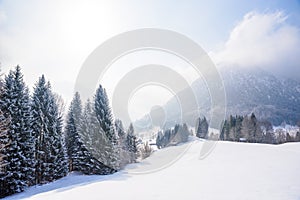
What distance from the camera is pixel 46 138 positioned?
1903 cm

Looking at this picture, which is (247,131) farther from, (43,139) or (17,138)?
(17,138)

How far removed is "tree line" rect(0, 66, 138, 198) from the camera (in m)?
14.4

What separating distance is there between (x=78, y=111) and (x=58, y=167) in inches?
434

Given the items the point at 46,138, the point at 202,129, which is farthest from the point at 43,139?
the point at 202,129

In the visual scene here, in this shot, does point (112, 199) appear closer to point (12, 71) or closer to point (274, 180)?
point (274, 180)

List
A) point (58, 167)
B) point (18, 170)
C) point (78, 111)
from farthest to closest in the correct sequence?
1. point (78, 111)
2. point (58, 167)
3. point (18, 170)

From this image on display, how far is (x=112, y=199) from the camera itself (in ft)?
18.9

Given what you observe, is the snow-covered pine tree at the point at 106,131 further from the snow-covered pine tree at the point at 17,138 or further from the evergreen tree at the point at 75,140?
the snow-covered pine tree at the point at 17,138

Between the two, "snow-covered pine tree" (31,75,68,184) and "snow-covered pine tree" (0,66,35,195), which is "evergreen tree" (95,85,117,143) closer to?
"snow-covered pine tree" (31,75,68,184)

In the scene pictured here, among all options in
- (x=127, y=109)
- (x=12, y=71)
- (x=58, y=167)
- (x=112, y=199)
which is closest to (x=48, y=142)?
(x=58, y=167)

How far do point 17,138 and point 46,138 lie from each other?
4.10m

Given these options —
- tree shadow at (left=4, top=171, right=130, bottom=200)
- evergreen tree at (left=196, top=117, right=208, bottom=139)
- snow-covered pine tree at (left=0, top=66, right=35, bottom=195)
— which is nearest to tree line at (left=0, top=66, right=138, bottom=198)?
snow-covered pine tree at (left=0, top=66, right=35, bottom=195)

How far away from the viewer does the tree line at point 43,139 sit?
14.4 metres

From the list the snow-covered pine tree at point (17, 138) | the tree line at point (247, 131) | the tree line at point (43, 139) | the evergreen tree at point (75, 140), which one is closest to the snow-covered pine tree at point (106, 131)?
the tree line at point (43, 139)
